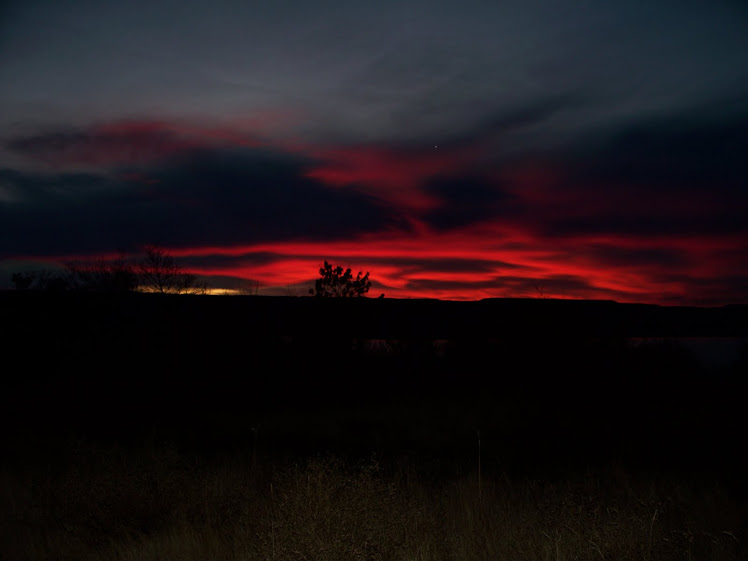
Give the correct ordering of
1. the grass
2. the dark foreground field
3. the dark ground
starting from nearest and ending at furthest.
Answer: the grass, the dark foreground field, the dark ground

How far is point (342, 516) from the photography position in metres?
4.27

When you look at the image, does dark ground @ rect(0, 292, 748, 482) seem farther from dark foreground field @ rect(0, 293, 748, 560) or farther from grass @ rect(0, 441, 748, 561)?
grass @ rect(0, 441, 748, 561)

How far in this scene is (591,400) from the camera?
12016mm

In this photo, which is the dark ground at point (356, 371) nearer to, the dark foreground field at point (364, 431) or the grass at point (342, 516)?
the dark foreground field at point (364, 431)

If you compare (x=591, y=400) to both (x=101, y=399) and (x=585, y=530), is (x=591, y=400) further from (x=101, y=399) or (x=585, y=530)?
(x=101, y=399)

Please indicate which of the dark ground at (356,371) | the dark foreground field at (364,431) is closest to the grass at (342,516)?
the dark foreground field at (364,431)

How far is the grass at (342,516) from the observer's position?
4.13 metres

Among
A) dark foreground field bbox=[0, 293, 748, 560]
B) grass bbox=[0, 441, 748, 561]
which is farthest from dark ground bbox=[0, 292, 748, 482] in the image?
grass bbox=[0, 441, 748, 561]

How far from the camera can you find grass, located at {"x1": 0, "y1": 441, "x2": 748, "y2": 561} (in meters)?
4.13

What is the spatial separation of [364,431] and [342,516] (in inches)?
245

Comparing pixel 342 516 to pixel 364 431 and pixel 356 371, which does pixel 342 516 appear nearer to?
pixel 364 431

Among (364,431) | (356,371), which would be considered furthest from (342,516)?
(356,371)

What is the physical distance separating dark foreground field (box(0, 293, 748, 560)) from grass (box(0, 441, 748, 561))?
0.03m

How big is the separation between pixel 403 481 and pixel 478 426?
412 centimetres
